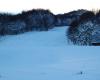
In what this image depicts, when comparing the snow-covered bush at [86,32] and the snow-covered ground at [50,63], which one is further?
the snow-covered bush at [86,32]

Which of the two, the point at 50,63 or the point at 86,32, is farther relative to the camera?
the point at 86,32

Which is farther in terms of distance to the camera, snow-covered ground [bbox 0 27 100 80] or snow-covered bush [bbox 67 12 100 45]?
snow-covered bush [bbox 67 12 100 45]

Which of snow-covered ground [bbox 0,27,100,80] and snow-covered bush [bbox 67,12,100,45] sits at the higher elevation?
snow-covered ground [bbox 0,27,100,80]

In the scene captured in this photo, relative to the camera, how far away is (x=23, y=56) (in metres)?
17.8

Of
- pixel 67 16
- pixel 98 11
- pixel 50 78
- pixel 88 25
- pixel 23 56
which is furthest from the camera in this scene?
pixel 67 16

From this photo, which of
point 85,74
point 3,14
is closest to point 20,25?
A: point 3,14

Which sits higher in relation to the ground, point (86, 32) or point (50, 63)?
point (50, 63)

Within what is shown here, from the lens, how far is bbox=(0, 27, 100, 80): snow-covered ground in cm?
988

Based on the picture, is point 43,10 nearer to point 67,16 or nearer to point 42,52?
point 67,16

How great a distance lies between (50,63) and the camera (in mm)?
14555

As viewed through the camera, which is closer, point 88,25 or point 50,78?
point 50,78

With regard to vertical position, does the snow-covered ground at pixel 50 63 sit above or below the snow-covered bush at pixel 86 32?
above

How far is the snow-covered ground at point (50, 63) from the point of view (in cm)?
988

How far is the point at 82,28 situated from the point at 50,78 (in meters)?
39.8
